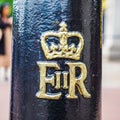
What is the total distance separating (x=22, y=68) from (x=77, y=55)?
0.27 m

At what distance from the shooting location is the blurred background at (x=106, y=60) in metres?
8.12

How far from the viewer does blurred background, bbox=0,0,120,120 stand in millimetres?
8117

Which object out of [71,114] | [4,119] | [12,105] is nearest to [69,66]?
[71,114]

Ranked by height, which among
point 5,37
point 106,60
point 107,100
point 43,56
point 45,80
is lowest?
point 107,100

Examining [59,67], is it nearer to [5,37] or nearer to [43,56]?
[43,56]

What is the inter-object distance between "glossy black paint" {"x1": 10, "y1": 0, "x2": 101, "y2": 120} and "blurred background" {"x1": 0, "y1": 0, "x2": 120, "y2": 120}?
15.2 feet

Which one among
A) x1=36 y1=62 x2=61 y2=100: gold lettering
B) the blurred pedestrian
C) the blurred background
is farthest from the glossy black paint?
the blurred pedestrian

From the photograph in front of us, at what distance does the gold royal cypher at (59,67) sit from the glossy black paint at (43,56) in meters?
0.02

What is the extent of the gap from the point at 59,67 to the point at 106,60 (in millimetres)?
18252

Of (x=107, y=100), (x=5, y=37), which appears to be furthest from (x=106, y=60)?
(x=107, y=100)

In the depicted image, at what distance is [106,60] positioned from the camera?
2048 cm

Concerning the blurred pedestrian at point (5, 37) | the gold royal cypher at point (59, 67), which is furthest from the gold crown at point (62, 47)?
the blurred pedestrian at point (5, 37)

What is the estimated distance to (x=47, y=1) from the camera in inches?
92.8

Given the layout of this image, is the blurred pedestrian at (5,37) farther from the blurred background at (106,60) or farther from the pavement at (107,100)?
the pavement at (107,100)
